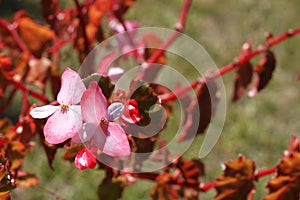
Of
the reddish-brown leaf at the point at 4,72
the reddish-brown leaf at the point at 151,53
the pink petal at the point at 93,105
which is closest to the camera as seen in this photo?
the pink petal at the point at 93,105

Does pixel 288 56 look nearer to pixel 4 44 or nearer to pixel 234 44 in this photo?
pixel 234 44

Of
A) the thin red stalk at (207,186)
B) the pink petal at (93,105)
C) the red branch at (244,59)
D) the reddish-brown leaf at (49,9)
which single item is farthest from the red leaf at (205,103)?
the pink petal at (93,105)

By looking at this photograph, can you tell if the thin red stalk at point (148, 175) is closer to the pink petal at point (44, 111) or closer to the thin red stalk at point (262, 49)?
the thin red stalk at point (262, 49)

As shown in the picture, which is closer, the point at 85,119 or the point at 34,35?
the point at 85,119

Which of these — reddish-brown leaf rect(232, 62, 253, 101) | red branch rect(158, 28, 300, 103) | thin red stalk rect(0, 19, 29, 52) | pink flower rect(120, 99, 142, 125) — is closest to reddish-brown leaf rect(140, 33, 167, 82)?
red branch rect(158, 28, 300, 103)

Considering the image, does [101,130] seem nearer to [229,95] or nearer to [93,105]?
[93,105]

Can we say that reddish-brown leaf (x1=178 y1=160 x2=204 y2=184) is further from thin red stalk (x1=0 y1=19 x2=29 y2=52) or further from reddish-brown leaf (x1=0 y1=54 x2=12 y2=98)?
thin red stalk (x1=0 y1=19 x2=29 y2=52)

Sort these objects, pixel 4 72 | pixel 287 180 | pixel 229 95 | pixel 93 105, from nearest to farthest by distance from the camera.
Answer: pixel 93 105 < pixel 287 180 < pixel 4 72 < pixel 229 95

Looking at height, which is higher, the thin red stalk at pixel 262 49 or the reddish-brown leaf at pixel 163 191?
the thin red stalk at pixel 262 49

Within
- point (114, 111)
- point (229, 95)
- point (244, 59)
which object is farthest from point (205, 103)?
point (229, 95)
